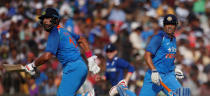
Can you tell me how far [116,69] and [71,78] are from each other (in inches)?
132

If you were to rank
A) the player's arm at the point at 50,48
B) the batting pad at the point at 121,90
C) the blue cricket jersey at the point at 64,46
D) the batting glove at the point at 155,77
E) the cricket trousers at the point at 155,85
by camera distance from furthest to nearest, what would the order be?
the batting pad at the point at 121,90 → the cricket trousers at the point at 155,85 → the batting glove at the point at 155,77 → the blue cricket jersey at the point at 64,46 → the player's arm at the point at 50,48

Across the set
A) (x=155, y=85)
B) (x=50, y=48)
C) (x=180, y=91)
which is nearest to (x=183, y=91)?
(x=180, y=91)

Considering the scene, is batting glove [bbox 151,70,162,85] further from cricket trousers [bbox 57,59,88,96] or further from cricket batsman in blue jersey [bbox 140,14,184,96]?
cricket trousers [bbox 57,59,88,96]

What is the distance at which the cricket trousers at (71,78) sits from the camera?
25.5 ft

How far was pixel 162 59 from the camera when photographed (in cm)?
832

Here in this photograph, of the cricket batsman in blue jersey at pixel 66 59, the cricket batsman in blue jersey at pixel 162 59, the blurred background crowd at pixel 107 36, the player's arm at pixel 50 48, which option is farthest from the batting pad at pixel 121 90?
the blurred background crowd at pixel 107 36

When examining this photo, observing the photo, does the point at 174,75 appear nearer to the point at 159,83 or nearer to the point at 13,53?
the point at 159,83

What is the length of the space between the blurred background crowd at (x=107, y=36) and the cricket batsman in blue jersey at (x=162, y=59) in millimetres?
6056

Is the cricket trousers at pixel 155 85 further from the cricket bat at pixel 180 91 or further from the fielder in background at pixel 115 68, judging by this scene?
the fielder in background at pixel 115 68

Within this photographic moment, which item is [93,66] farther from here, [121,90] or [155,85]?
[155,85]

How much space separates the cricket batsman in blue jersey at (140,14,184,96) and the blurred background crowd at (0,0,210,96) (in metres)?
6.06

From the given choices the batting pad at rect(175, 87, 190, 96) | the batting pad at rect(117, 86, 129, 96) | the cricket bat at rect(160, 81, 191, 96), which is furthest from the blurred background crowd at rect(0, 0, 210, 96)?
the batting pad at rect(175, 87, 190, 96)

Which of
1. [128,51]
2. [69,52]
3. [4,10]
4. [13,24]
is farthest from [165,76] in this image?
[4,10]

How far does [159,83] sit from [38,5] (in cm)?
982
